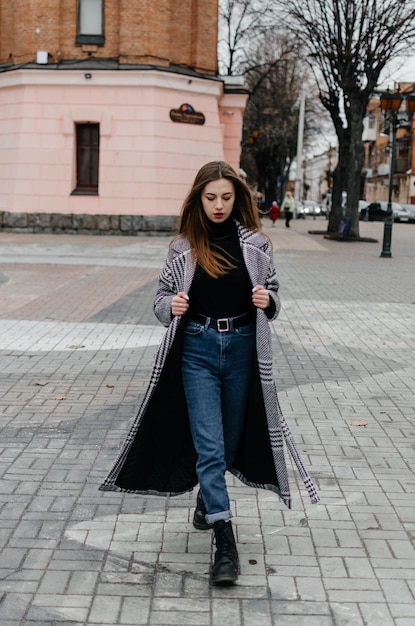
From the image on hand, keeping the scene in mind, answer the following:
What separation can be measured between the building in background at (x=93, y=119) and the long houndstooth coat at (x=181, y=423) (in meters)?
23.0

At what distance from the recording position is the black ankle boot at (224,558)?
12.4 ft

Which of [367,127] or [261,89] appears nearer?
[261,89]

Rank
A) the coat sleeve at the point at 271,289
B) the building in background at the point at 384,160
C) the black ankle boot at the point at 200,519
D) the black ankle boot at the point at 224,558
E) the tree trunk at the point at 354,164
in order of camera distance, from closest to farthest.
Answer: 1. the black ankle boot at the point at 224,558
2. the coat sleeve at the point at 271,289
3. the black ankle boot at the point at 200,519
4. the tree trunk at the point at 354,164
5. the building in background at the point at 384,160

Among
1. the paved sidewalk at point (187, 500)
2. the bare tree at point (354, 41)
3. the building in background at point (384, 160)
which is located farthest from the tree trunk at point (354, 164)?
the building in background at point (384, 160)

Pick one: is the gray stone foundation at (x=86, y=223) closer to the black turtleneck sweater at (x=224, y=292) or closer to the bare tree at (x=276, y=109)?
the black turtleneck sweater at (x=224, y=292)

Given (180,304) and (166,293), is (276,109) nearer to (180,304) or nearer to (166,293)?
(166,293)

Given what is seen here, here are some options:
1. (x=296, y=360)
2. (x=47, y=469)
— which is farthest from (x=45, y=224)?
(x=47, y=469)

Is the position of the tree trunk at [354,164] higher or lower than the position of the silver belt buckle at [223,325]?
higher

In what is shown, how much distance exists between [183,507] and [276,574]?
980mm

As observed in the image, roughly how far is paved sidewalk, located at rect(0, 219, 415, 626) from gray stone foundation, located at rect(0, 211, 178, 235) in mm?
15475

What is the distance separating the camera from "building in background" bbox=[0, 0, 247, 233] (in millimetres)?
26719

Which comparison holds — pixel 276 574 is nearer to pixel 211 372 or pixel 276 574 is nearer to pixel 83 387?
pixel 211 372

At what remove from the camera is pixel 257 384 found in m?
4.07

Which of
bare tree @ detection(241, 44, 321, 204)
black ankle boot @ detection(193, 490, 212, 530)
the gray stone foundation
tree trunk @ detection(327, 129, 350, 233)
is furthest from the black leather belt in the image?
bare tree @ detection(241, 44, 321, 204)
